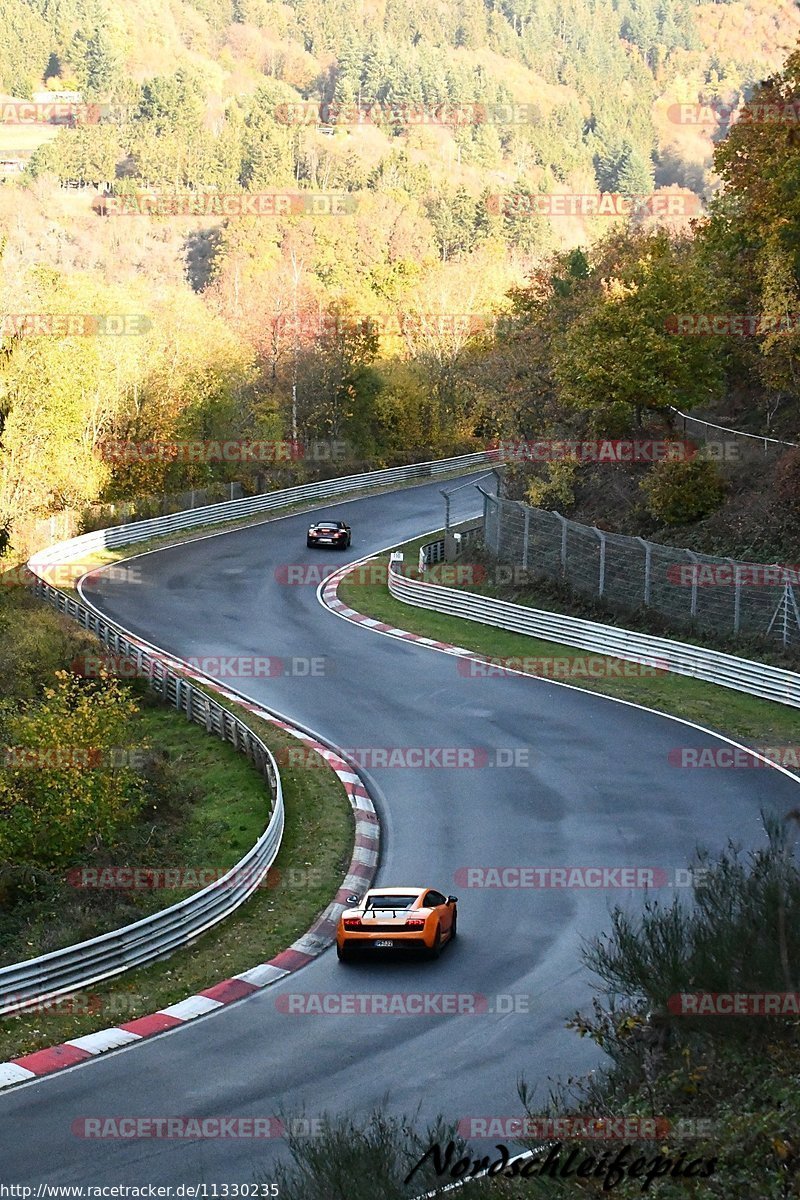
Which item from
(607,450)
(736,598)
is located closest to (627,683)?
(736,598)

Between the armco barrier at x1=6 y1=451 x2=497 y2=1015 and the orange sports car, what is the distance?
2.48 m

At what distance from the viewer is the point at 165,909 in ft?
67.4

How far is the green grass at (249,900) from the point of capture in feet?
58.0

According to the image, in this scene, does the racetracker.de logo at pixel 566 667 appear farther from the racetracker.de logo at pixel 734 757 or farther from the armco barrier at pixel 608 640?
the racetracker.de logo at pixel 734 757

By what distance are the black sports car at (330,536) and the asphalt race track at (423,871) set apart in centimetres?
866

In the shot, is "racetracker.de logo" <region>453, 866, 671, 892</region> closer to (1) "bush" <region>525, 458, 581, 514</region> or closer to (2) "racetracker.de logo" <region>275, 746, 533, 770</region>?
(2) "racetracker.de logo" <region>275, 746, 533, 770</region>

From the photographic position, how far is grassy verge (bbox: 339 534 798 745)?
3102 cm

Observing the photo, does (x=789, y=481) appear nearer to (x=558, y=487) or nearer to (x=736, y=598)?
(x=736, y=598)

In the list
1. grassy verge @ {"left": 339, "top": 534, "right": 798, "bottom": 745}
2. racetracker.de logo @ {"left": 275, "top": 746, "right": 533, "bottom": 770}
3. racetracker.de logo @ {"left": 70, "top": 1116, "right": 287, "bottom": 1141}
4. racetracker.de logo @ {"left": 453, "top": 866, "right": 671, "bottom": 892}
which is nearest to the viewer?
racetracker.de logo @ {"left": 70, "top": 1116, "right": 287, "bottom": 1141}

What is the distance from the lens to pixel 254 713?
33562mm

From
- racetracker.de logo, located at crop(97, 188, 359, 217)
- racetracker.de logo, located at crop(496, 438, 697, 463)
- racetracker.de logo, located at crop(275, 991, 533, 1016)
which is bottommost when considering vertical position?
racetracker.de logo, located at crop(275, 991, 533, 1016)

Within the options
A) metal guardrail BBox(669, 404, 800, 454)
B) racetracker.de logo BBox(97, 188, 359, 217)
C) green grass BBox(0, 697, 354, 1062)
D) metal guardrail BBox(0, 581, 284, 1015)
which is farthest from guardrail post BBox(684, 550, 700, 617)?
racetracker.de logo BBox(97, 188, 359, 217)

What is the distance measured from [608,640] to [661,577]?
93.4 inches

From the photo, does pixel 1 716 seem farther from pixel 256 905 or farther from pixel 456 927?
pixel 456 927
